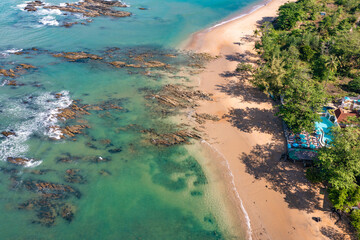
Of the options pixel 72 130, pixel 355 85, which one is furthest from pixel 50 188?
pixel 355 85

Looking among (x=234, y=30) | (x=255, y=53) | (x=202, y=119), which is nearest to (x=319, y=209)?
(x=202, y=119)

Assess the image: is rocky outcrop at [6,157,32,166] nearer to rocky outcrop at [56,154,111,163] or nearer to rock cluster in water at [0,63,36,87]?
rocky outcrop at [56,154,111,163]

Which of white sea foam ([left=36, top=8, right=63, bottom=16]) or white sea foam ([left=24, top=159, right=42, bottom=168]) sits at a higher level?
white sea foam ([left=36, top=8, right=63, bottom=16])

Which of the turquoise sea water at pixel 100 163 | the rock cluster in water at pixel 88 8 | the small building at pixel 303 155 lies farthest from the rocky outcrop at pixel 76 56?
the small building at pixel 303 155

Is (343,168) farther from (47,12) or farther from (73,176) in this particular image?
(47,12)

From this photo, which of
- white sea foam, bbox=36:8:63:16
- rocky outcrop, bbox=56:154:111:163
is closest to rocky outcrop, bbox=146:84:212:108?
rocky outcrop, bbox=56:154:111:163

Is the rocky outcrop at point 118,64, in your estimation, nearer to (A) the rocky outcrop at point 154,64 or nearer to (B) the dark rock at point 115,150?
(A) the rocky outcrop at point 154,64
